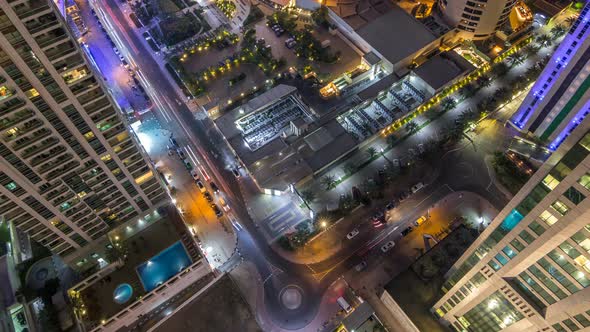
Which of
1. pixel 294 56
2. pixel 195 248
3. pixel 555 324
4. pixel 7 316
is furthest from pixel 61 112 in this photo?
pixel 294 56

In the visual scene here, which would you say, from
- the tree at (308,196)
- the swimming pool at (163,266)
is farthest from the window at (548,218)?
the swimming pool at (163,266)

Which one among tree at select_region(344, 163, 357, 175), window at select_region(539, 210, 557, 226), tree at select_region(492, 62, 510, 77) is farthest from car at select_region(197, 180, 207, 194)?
tree at select_region(492, 62, 510, 77)

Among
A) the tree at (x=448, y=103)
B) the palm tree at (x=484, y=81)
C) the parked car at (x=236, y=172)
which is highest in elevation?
the palm tree at (x=484, y=81)

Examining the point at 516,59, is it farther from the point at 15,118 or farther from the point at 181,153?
the point at 15,118

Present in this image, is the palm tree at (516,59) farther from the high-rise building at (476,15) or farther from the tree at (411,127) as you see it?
the tree at (411,127)

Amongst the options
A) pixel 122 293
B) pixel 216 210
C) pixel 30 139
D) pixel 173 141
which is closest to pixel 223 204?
pixel 216 210

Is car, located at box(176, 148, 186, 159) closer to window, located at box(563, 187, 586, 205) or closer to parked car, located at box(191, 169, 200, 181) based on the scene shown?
parked car, located at box(191, 169, 200, 181)

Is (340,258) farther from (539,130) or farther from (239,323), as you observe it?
(539,130)
